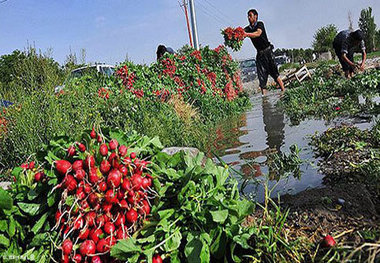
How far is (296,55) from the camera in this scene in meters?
60.6

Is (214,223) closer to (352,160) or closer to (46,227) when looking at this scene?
(46,227)

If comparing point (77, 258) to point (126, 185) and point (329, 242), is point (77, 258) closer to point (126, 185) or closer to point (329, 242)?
point (126, 185)

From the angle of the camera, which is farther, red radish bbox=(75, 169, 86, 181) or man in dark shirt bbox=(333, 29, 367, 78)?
man in dark shirt bbox=(333, 29, 367, 78)

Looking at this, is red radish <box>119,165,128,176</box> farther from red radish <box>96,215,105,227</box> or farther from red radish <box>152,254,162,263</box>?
red radish <box>152,254,162,263</box>

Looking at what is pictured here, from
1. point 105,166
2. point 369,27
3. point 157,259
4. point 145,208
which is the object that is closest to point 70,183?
point 105,166

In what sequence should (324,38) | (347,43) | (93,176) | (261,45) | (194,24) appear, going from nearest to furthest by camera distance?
(93,176)
(261,45)
(347,43)
(194,24)
(324,38)

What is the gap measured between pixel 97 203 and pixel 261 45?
8429 millimetres

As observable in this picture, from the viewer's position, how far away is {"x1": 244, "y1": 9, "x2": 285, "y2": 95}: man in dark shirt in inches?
336

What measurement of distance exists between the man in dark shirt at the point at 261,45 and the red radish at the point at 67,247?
8099mm

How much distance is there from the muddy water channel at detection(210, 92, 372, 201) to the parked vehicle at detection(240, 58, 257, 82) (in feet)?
68.1

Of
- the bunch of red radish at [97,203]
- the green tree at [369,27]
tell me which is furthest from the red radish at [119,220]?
the green tree at [369,27]

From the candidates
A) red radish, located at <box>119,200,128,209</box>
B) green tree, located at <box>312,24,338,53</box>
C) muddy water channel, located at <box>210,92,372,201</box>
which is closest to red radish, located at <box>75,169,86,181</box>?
red radish, located at <box>119,200,128,209</box>

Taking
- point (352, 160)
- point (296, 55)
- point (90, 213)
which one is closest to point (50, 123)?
point (90, 213)

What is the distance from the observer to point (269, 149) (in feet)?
12.8
